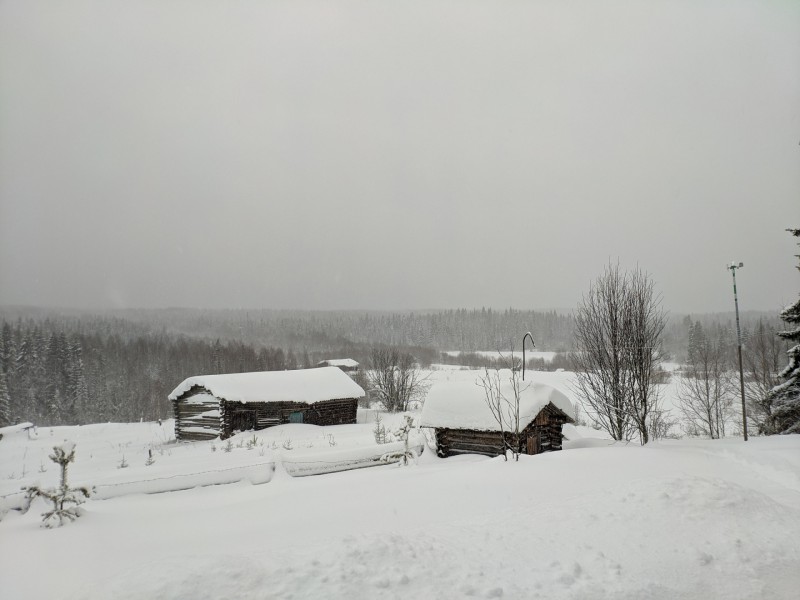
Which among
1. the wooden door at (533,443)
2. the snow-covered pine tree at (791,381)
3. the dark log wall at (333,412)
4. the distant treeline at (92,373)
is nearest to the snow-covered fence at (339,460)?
the wooden door at (533,443)

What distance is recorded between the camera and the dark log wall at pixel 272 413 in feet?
89.9

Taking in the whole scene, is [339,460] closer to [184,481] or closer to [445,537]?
[184,481]

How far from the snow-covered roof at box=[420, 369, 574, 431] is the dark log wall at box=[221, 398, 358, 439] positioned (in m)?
15.1

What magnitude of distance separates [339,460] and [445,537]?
22.6 feet

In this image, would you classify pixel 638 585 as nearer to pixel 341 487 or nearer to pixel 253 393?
pixel 341 487

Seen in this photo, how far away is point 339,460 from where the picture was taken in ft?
41.8

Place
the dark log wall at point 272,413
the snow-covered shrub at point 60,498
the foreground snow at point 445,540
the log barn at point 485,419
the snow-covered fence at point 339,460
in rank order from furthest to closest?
the dark log wall at point 272,413
the log barn at point 485,419
the snow-covered fence at point 339,460
the snow-covered shrub at point 60,498
the foreground snow at point 445,540

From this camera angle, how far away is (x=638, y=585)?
17.7 ft

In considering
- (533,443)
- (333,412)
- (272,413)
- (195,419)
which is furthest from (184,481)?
(333,412)

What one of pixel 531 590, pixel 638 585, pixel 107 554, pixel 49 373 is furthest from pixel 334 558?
pixel 49 373

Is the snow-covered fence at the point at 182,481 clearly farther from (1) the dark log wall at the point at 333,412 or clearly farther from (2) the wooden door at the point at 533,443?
(1) the dark log wall at the point at 333,412

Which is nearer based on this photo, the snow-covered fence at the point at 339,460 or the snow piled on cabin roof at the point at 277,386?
the snow-covered fence at the point at 339,460

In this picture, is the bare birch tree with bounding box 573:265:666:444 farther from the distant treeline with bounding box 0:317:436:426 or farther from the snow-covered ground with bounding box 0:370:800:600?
the distant treeline with bounding box 0:317:436:426

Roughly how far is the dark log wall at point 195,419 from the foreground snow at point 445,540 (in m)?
19.3
